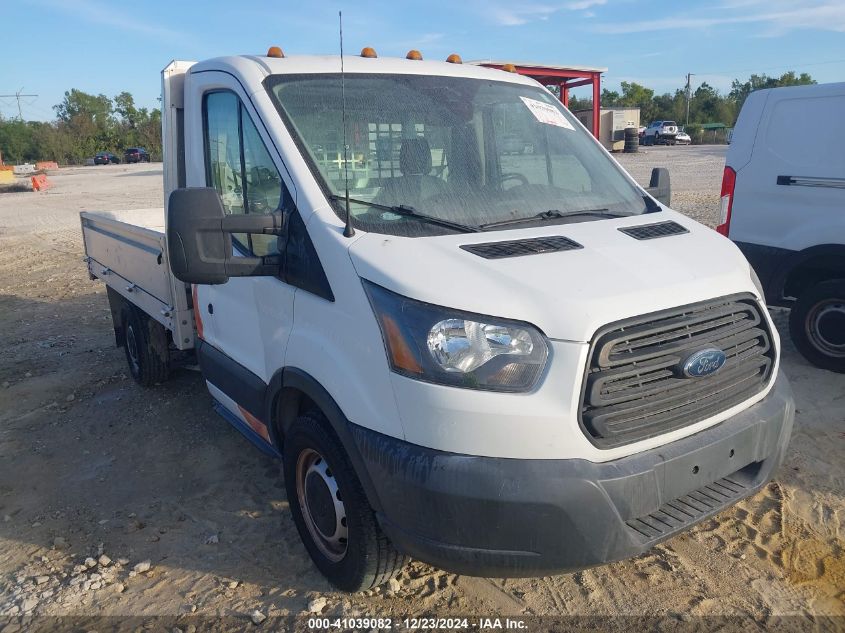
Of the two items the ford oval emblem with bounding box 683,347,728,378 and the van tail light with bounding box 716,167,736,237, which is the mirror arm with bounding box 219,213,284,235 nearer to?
the ford oval emblem with bounding box 683,347,728,378

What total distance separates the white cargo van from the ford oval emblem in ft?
11.4

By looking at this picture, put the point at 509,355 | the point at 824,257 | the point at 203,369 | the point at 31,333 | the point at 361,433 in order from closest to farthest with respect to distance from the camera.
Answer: the point at 509,355 < the point at 361,433 < the point at 203,369 < the point at 824,257 < the point at 31,333

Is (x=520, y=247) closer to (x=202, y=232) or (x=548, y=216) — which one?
(x=548, y=216)

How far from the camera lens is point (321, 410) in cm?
289

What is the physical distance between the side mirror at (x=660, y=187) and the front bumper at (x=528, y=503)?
1827mm

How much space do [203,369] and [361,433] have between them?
6.35 ft

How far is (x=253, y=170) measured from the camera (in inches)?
130

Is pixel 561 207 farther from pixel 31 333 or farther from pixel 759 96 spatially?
pixel 31 333

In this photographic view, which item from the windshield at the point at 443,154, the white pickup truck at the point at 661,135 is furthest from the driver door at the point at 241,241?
the white pickup truck at the point at 661,135

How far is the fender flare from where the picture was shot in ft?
8.41

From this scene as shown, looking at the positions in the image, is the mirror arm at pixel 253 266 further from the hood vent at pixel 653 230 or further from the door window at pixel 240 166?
the hood vent at pixel 653 230

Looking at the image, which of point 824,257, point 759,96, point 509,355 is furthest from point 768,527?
point 759,96

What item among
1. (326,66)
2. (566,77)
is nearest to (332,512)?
(326,66)

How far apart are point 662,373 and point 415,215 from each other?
1182mm
